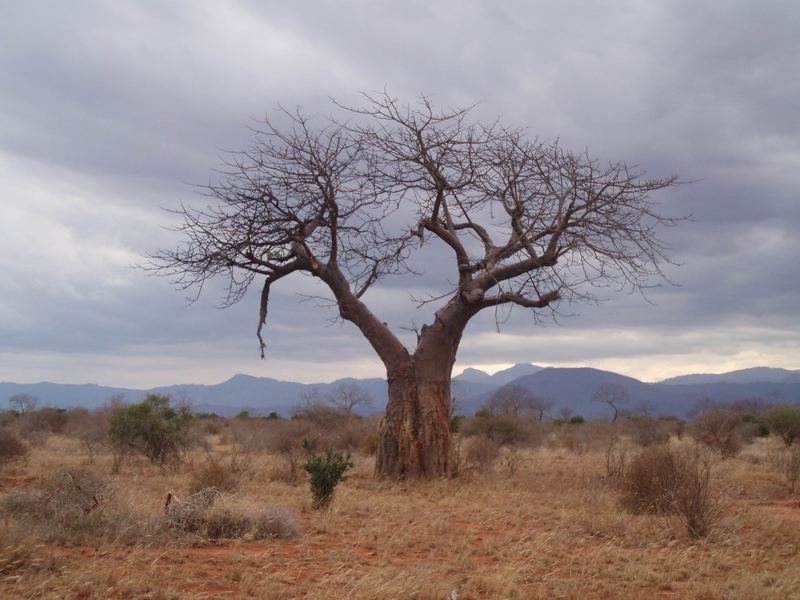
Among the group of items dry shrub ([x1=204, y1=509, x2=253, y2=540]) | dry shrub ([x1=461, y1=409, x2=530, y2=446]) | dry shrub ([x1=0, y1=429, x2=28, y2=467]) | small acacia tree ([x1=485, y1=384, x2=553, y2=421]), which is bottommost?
dry shrub ([x1=204, y1=509, x2=253, y2=540])

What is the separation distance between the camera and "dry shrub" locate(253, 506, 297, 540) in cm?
779

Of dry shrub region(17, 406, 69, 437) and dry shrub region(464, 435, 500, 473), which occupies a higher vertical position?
dry shrub region(17, 406, 69, 437)

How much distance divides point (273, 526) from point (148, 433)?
9.79 meters

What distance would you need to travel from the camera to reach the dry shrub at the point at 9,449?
50.1 ft

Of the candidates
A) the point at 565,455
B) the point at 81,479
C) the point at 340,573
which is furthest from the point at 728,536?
the point at 565,455

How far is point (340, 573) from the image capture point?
625cm

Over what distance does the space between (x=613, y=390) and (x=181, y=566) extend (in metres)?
61.3

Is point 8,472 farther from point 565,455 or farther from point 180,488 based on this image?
point 565,455

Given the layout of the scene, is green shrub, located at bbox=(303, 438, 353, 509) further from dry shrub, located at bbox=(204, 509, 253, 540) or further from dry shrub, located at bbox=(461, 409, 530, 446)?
dry shrub, located at bbox=(461, 409, 530, 446)

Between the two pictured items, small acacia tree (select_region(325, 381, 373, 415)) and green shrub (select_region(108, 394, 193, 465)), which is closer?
green shrub (select_region(108, 394, 193, 465))

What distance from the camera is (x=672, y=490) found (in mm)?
9164

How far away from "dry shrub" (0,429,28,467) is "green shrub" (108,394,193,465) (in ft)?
5.98

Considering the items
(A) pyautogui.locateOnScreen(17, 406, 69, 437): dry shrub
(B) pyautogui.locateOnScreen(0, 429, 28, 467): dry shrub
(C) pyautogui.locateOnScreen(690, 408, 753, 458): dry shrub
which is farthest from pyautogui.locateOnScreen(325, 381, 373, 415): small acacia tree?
(B) pyautogui.locateOnScreen(0, 429, 28, 467): dry shrub

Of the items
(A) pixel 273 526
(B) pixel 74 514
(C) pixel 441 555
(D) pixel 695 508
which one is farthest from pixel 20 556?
(D) pixel 695 508
